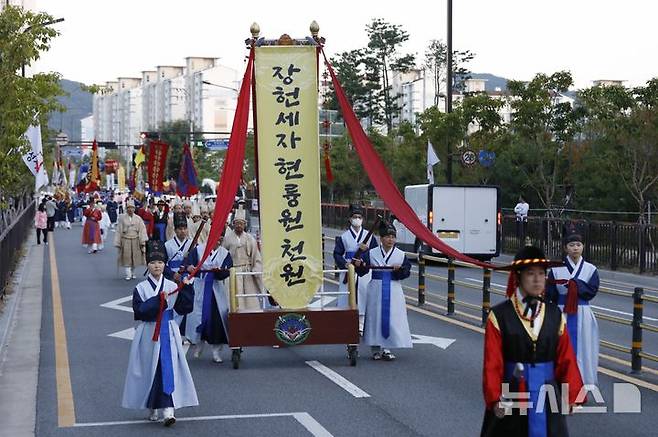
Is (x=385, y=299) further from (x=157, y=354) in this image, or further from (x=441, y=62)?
(x=441, y=62)

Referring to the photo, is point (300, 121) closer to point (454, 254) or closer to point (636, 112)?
point (454, 254)

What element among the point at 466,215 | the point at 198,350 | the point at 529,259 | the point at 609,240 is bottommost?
the point at 198,350

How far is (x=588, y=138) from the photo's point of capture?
39.9 m

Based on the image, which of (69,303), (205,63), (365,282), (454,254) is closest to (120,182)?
(69,303)

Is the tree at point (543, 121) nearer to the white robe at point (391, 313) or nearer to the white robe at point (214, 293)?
the white robe at point (391, 313)

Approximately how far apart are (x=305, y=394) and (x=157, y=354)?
6.58 feet

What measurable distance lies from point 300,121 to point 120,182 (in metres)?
79.5

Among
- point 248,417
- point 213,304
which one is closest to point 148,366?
point 248,417

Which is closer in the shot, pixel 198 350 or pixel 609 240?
pixel 198 350

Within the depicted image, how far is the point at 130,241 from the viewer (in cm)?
2716

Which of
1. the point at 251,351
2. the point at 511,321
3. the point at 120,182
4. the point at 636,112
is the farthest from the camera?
the point at 120,182

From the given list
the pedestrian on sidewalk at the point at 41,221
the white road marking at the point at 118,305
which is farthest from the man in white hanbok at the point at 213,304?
the pedestrian on sidewalk at the point at 41,221

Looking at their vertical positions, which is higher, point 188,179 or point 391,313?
point 188,179

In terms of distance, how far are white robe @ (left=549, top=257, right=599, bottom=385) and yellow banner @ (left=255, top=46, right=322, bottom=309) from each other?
2888 mm
